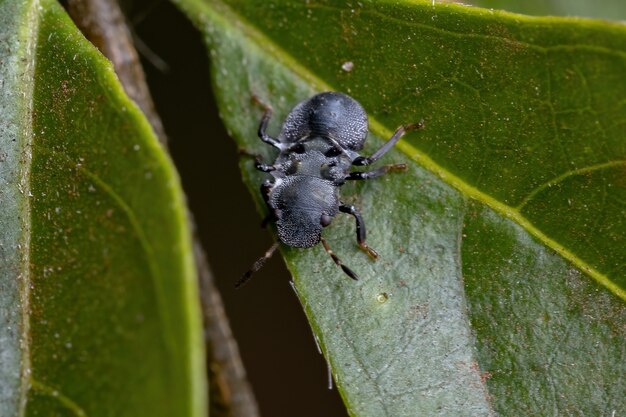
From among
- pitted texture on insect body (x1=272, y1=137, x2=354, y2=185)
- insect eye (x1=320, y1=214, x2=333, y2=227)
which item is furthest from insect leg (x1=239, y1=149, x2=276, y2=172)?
insect eye (x1=320, y1=214, x2=333, y2=227)

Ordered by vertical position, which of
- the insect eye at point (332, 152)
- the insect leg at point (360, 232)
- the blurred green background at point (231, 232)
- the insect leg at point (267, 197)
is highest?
the blurred green background at point (231, 232)

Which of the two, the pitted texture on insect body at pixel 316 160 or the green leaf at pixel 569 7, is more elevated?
the green leaf at pixel 569 7

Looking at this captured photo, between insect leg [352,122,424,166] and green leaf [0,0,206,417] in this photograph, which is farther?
insect leg [352,122,424,166]

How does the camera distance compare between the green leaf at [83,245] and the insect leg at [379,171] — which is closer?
the green leaf at [83,245]

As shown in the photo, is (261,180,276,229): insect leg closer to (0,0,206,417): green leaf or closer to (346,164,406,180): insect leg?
A: (346,164,406,180): insect leg

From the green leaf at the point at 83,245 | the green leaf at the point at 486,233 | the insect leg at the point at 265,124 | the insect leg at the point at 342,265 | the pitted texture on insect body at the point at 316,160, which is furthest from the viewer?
the pitted texture on insect body at the point at 316,160

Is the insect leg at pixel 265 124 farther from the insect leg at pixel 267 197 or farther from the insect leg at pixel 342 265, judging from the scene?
the insect leg at pixel 342 265

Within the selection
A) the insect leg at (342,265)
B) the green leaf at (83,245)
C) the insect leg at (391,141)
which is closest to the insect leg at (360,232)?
the insect leg at (342,265)
